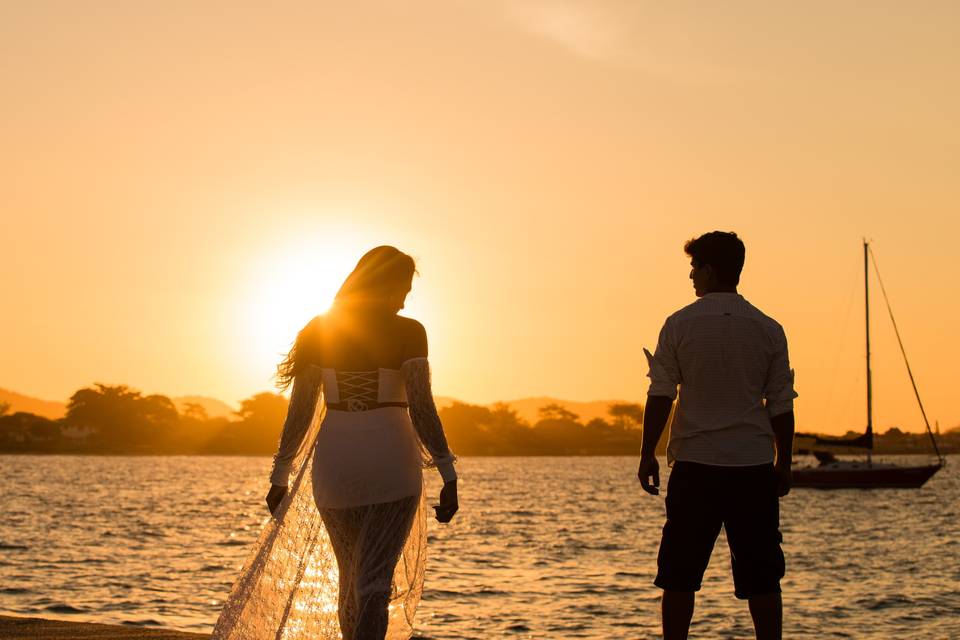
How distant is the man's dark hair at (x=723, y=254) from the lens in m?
6.12

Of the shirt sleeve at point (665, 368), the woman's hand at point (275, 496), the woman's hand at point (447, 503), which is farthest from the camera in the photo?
the woman's hand at point (275, 496)

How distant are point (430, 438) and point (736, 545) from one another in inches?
64.0

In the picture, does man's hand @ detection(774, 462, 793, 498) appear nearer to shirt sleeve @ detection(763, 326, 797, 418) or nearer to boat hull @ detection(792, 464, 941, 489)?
shirt sleeve @ detection(763, 326, 797, 418)

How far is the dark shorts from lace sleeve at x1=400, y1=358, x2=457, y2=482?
1140mm

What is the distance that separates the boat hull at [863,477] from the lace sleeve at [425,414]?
79847mm

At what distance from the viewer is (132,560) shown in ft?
109

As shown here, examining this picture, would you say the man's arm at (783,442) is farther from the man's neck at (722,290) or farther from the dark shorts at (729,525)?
the man's neck at (722,290)

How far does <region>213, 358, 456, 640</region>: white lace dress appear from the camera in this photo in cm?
559

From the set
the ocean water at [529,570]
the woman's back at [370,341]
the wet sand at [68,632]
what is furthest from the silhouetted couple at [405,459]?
the ocean water at [529,570]

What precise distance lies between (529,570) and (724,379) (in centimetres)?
2870

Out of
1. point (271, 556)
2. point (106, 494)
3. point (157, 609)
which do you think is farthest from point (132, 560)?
point (106, 494)

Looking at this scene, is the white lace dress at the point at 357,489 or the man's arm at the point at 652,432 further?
the man's arm at the point at 652,432

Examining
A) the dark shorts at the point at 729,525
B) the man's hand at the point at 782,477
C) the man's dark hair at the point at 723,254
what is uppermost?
the man's dark hair at the point at 723,254

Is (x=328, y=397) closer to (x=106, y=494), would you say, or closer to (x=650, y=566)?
(x=650, y=566)
